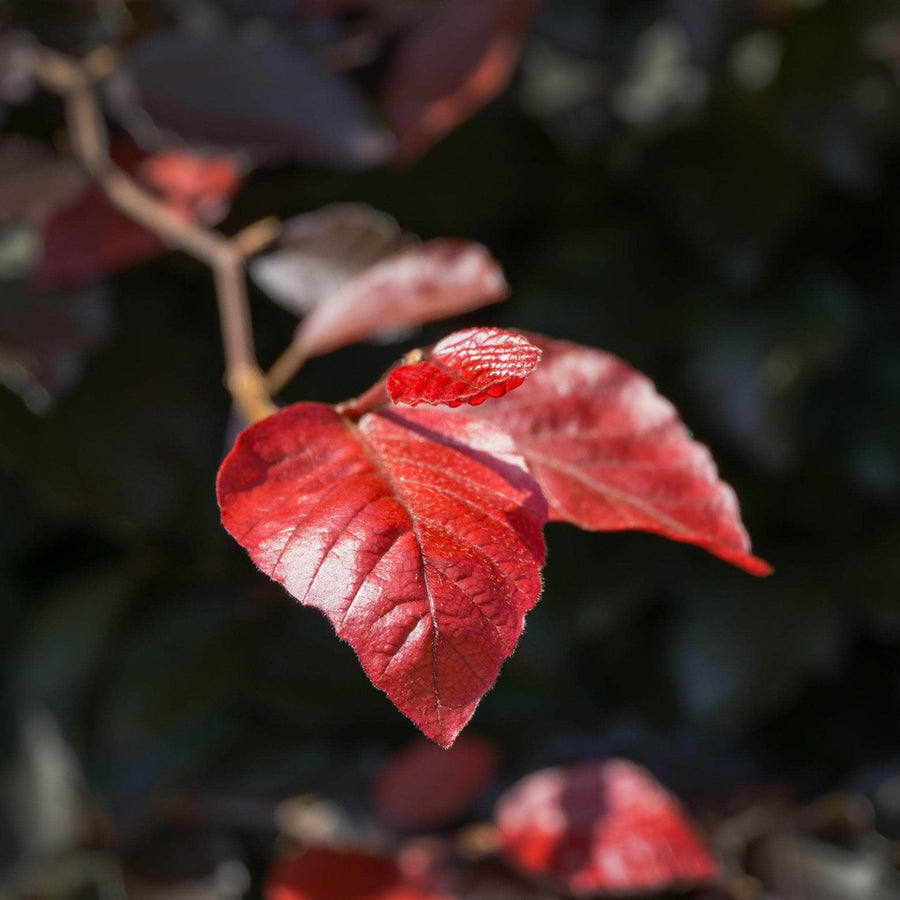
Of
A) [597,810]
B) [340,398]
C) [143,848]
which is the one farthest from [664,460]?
[143,848]

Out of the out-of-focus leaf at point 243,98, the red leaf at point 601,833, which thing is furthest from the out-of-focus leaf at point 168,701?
the out-of-focus leaf at point 243,98

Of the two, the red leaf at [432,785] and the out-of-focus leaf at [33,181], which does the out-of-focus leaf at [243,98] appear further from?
the red leaf at [432,785]

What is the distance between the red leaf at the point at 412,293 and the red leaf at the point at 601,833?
357mm

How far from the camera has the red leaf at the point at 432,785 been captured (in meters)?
0.74

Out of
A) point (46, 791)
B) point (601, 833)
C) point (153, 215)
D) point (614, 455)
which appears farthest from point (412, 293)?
point (46, 791)

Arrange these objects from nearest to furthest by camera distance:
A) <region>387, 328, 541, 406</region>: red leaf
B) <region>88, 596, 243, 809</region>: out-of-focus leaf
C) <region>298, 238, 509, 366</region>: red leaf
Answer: <region>387, 328, 541, 406</region>: red leaf < <region>298, 238, 509, 366</region>: red leaf < <region>88, 596, 243, 809</region>: out-of-focus leaf

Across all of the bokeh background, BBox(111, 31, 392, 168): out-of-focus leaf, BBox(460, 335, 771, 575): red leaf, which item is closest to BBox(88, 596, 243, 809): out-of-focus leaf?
the bokeh background

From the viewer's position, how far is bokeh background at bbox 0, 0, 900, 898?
772 mm

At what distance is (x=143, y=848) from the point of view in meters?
0.80

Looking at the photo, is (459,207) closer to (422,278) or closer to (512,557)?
(422,278)

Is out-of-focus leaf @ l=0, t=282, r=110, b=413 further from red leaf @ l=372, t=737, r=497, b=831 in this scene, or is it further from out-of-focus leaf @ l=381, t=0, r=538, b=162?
red leaf @ l=372, t=737, r=497, b=831

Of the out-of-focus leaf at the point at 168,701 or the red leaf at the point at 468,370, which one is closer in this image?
the red leaf at the point at 468,370

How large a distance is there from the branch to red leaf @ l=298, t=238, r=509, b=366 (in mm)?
41

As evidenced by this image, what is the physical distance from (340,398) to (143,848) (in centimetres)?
39
